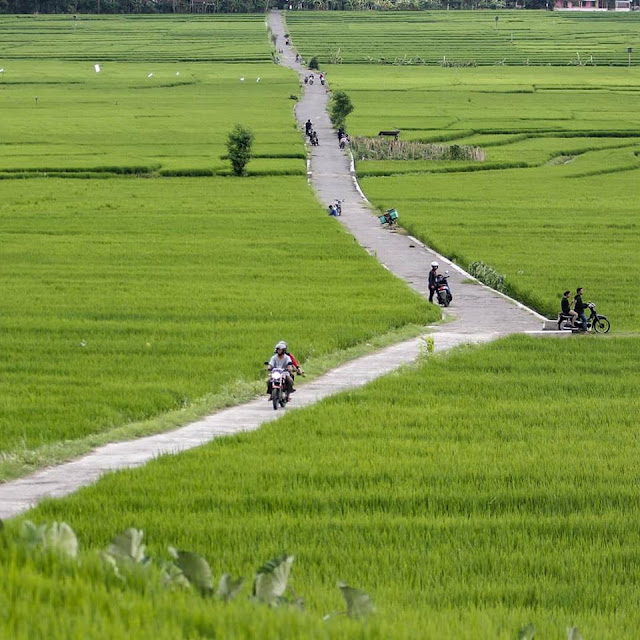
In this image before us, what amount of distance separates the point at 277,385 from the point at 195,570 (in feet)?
34.3

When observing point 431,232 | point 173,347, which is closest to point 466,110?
point 431,232

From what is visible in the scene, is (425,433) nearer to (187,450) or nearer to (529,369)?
(187,450)

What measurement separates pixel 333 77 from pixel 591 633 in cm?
11307

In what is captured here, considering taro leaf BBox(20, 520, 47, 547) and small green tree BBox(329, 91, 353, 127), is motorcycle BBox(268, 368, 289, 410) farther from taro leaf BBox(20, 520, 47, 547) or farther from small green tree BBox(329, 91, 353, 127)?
small green tree BBox(329, 91, 353, 127)

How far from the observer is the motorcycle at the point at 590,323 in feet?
78.1

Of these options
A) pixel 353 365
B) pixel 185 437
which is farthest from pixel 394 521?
pixel 353 365

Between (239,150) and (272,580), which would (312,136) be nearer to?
(239,150)

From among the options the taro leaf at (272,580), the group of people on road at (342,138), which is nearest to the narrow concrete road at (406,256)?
the group of people on road at (342,138)

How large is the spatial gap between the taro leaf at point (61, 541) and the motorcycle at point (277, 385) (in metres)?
10.3

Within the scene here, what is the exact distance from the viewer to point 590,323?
78.4ft

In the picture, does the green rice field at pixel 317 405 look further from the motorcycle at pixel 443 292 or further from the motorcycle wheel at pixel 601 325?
the motorcycle at pixel 443 292

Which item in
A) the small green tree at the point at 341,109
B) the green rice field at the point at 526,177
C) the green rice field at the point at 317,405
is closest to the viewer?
the green rice field at the point at 317,405

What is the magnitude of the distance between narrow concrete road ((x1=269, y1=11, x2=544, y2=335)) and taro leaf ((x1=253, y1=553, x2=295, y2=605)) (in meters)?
17.9

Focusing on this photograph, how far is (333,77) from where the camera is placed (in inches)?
4663
